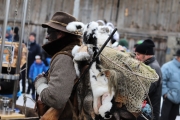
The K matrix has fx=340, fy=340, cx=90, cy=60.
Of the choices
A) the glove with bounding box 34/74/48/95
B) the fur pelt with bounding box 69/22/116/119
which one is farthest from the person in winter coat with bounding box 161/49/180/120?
the glove with bounding box 34/74/48/95

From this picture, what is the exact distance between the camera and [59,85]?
121 inches

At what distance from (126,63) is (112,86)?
25 cm

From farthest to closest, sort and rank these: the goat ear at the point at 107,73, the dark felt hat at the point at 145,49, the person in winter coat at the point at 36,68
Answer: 1. the person in winter coat at the point at 36,68
2. the dark felt hat at the point at 145,49
3. the goat ear at the point at 107,73

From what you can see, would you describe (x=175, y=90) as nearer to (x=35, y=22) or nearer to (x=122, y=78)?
(x=122, y=78)

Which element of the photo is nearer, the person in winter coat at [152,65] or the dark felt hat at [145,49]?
the person in winter coat at [152,65]

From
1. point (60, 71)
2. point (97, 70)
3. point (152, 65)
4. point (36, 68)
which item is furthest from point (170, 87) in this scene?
point (36, 68)

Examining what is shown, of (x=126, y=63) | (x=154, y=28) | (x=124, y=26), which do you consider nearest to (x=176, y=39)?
(x=154, y=28)

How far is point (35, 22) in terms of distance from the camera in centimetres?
1525

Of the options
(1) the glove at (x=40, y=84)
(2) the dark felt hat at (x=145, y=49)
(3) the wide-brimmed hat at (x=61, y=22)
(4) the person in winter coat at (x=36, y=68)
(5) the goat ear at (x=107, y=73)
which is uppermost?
(3) the wide-brimmed hat at (x=61, y=22)

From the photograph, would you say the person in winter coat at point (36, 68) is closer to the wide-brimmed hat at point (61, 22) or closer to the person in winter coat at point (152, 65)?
the person in winter coat at point (152, 65)

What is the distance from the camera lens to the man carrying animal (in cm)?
309

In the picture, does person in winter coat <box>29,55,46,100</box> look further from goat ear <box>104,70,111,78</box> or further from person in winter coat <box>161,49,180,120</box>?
goat ear <box>104,70,111,78</box>

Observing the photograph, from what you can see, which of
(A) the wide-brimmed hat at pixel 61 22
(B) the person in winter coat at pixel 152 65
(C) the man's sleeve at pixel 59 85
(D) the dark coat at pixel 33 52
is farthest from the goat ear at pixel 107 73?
(D) the dark coat at pixel 33 52

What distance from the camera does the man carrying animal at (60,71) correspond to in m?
3.09
